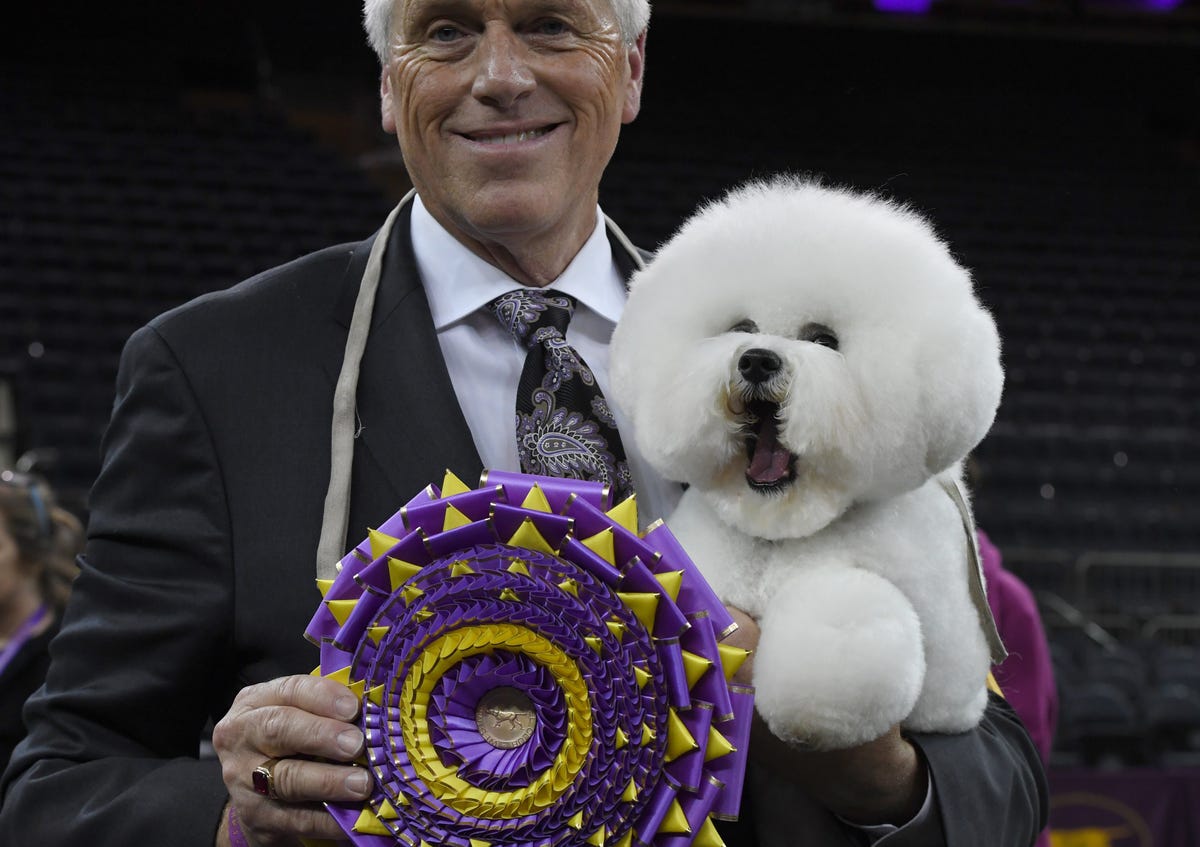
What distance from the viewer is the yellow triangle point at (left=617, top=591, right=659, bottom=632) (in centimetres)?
102

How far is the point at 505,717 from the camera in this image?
104 cm

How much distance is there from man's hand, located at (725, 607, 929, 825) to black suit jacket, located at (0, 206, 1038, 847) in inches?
3.4

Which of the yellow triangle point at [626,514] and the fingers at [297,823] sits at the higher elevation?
the yellow triangle point at [626,514]

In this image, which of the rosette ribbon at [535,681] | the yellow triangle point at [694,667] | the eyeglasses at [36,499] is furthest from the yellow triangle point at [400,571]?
the eyeglasses at [36,499]

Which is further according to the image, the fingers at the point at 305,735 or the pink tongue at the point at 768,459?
the pink tongue at the point at 768,459

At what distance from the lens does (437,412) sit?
127cm

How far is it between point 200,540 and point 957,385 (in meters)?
0.66

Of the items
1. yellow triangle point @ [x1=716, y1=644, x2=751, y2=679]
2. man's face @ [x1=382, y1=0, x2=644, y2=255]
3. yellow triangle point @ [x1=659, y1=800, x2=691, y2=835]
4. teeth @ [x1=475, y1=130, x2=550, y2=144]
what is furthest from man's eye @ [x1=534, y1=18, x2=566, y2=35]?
yellow triangle point @ [x1=659, y1=800, x2=691, y2=835]

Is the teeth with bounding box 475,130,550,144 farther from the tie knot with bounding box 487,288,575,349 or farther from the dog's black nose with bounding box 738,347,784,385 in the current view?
the dog's black nose with bounding box 738,347,784,385

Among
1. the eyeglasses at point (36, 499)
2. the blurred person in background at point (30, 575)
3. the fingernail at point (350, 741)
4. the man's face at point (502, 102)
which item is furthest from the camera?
the eyeglasses at point (36, 499)

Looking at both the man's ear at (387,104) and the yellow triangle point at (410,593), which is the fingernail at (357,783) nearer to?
the yellow triangle point at (410,593)

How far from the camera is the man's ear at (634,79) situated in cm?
150

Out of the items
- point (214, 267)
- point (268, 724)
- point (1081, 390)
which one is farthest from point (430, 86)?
point (1081, 390)

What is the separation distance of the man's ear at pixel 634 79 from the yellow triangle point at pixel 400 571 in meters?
0.65
